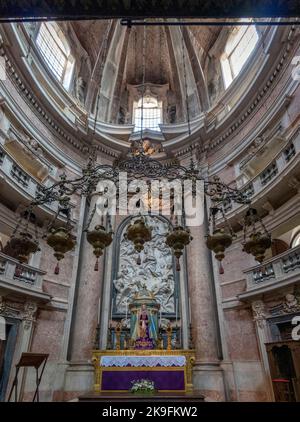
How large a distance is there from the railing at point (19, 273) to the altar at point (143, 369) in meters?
3.17

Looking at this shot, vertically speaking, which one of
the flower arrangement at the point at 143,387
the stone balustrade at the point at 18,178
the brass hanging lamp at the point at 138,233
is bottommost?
the flower arrangement at the point at 143,387

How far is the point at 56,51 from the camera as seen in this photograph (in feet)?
46.1

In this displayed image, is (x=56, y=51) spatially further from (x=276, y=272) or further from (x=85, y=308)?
(x=276, y=272)

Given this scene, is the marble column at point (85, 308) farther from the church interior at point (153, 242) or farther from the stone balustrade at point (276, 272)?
the stone balustrade at point (276, 272)

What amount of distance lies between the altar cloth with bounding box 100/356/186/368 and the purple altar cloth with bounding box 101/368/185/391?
0.17 meters

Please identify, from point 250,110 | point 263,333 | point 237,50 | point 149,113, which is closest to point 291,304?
point 263,333

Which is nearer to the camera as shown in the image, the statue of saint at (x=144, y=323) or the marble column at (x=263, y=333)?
the marble column at (x=263, y=333)

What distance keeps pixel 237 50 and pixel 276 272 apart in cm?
1180

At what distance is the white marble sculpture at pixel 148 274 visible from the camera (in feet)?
35.8

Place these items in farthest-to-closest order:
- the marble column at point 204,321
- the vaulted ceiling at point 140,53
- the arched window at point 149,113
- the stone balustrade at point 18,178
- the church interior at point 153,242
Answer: the arched window at point 149,113 < the vaulted ceiling at point 140,53 < the marble column at point 204,321 < the stone balustrade at point 18,178 < the church interior at point 153,242

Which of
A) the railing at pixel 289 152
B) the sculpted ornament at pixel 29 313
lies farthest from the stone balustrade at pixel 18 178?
the railing at pixel 289 152

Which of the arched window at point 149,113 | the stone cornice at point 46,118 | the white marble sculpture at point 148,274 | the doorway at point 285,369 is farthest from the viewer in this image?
the arched window at point 149,113

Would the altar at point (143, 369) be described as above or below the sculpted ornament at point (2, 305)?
below
